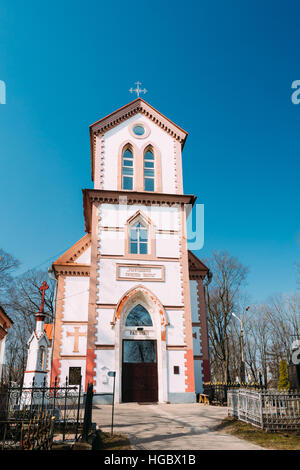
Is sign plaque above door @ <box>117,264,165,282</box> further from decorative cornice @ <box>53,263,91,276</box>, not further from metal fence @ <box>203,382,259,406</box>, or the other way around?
metal fence @ <box>203,382,259,406</box>

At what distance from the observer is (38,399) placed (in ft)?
47.6

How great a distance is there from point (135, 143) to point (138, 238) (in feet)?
23.7

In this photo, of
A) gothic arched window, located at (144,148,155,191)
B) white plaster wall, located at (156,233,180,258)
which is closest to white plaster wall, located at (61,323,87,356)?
white plaster wall, located at (156,233,180,258)

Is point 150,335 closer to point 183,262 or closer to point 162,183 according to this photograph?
point 183,262

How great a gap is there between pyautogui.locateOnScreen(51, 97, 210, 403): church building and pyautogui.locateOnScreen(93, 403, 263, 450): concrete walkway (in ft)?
7.86

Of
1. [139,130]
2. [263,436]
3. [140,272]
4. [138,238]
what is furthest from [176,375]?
[139,130]

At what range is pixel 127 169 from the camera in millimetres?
24703

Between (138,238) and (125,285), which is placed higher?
(138,238)

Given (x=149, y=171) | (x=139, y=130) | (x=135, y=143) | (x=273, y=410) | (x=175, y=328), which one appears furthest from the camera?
(x=139, y=130)

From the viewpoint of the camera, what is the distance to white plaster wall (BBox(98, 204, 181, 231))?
74.2ft

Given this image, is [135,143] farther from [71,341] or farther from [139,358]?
[139,358]

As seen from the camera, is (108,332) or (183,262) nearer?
(108,332)
